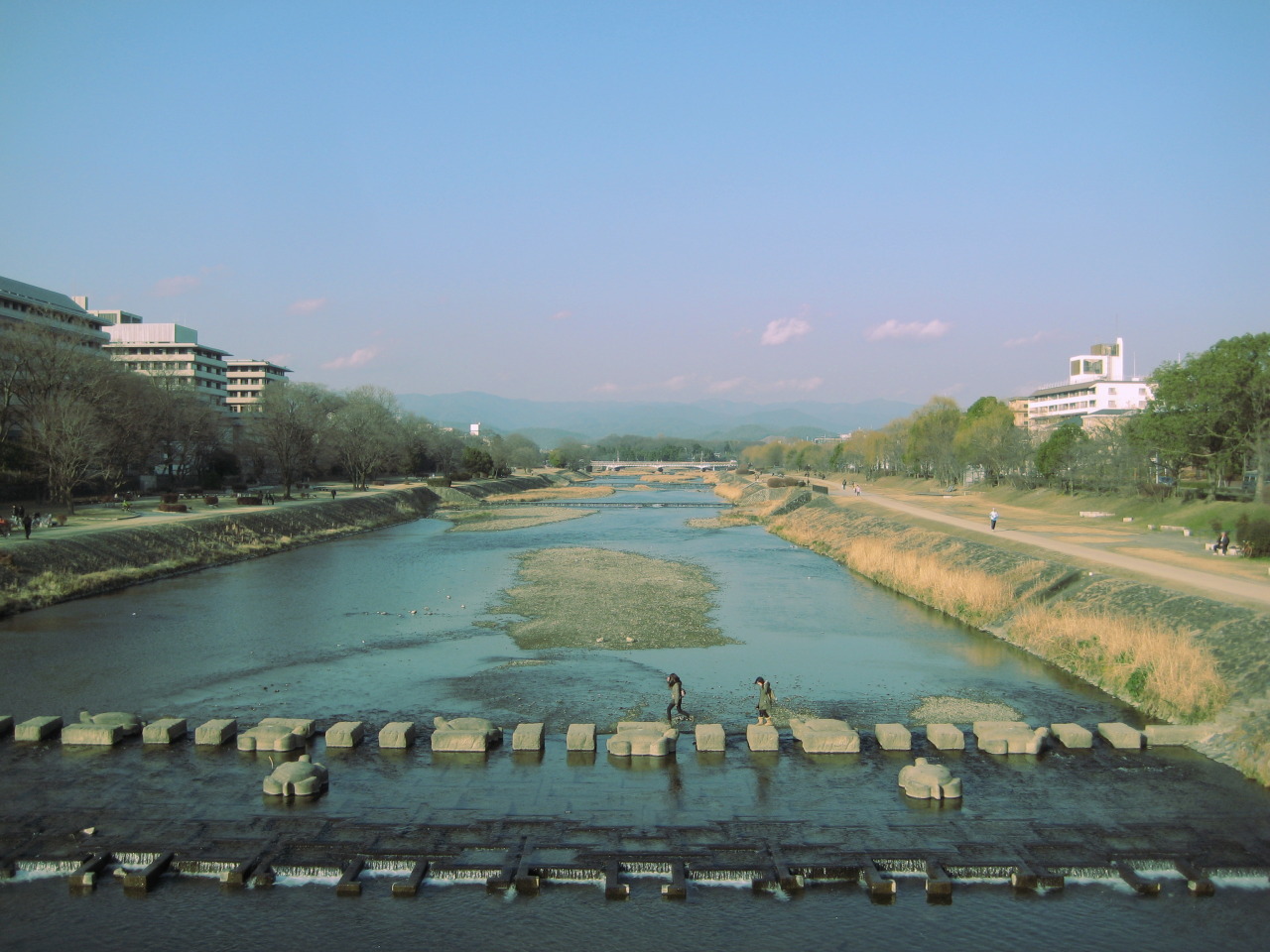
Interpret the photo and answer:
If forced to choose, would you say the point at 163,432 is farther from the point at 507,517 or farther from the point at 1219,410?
the point at 1219,410

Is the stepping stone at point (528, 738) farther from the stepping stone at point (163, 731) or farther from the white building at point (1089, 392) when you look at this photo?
the white building at point (1089, 392)

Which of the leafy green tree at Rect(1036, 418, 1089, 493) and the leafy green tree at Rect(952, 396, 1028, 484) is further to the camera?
the leafy green tree at Rect(952, 396, 1028, 484)

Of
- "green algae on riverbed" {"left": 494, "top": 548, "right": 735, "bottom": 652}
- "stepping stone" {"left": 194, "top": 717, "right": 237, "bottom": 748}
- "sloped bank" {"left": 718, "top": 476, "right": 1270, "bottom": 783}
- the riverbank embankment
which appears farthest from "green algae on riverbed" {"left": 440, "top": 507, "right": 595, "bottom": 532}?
"stepping stone" {"left": 194, "top": 717, "right": 237, "bottom": 748}

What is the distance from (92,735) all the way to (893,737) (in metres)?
15.9

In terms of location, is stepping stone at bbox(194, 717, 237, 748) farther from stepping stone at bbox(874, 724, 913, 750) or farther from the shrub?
the shrub

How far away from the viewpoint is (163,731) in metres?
17.7

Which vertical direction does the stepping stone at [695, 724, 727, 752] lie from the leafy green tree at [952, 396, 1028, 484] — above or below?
below

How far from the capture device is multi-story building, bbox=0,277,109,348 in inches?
3144

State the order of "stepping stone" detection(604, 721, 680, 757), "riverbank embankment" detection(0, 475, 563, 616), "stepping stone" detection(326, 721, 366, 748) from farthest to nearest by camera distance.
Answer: "riverbank embankment" detection(0, 475, 563, 616) → "stepping stone" detection(326, 721, 366, 748) → "stepping stone" detection(604, 721, 680, 757)

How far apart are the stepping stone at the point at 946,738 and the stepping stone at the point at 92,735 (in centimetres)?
1638

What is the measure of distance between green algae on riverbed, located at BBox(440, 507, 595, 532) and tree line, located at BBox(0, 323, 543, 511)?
14.3m

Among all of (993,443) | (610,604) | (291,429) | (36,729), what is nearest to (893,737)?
(610,604)

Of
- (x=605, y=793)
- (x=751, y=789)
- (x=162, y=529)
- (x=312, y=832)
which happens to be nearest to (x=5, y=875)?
(x=312, y=832)

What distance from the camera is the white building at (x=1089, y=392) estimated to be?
11719 cm
